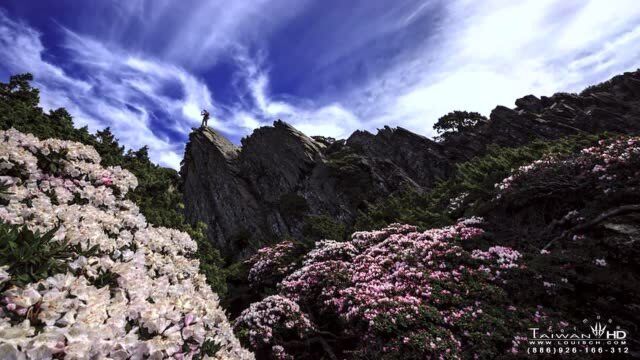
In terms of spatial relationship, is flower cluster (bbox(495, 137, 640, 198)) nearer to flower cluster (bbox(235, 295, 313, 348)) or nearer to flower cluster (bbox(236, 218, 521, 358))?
flower cluster (bbox(236, 218, 521, 358))

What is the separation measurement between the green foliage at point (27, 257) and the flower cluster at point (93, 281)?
0.07 m

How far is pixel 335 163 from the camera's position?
1268 inches

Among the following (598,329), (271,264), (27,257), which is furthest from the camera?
(271,264)

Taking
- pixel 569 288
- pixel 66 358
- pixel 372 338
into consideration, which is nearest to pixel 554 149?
pixel 569 288

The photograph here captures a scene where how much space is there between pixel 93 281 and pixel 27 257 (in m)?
0.60

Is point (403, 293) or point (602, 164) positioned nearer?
point (403, 293)

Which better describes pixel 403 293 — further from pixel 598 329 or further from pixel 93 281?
pixel 93 281

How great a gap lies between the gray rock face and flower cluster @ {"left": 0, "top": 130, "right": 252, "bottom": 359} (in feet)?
76.0

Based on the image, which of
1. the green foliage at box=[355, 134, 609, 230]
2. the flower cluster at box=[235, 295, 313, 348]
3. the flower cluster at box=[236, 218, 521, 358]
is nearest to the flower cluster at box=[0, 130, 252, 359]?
the flower cluster at box=[235, 295, 313, 348]

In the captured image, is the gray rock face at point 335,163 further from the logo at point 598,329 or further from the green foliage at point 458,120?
the logo at point 598,329

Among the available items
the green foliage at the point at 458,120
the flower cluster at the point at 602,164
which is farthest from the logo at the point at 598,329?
the green foliage at the point at 458,120

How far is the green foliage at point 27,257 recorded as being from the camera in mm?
2101

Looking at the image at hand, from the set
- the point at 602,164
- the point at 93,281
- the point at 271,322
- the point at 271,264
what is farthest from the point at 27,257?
the point at 602,164

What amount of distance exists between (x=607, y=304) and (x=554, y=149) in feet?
35.9
